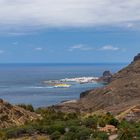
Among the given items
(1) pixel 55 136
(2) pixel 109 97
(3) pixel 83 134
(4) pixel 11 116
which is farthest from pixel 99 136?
(2) pixel 109 97

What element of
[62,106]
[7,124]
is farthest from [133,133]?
[62,106]

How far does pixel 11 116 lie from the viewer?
3216 inches

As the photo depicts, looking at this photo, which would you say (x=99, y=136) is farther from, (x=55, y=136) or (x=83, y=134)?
(x=55, y=136)

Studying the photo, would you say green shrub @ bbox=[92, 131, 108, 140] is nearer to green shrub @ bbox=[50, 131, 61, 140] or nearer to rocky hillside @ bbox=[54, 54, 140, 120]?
green shrub @ bbox=[50, 131, 61, 140]

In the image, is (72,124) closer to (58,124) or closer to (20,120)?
(58,124)

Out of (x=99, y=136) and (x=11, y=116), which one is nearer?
(x=99, y=136)

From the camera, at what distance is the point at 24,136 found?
60812mm

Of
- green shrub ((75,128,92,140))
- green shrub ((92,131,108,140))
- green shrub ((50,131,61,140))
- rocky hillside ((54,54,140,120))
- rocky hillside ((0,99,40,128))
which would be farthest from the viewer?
rocky hillside ((54,54,140,120))

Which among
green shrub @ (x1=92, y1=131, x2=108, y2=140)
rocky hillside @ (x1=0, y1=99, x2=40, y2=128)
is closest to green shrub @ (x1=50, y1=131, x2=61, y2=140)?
green shrub @ (x1=92, y1=131, x2=108, y2=140)

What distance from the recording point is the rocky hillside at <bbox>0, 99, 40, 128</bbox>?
78500 millimetres

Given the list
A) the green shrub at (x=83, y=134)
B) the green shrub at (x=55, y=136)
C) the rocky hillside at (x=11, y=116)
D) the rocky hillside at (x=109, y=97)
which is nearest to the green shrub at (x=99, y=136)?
the green shrub at (x=83, y=134)

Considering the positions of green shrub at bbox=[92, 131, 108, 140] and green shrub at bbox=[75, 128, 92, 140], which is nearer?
green shrub at bbox=[92, 131, 108, 140]

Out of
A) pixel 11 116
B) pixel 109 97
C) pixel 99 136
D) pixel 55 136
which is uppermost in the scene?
pixel 99 136

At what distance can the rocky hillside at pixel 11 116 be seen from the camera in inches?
3091
